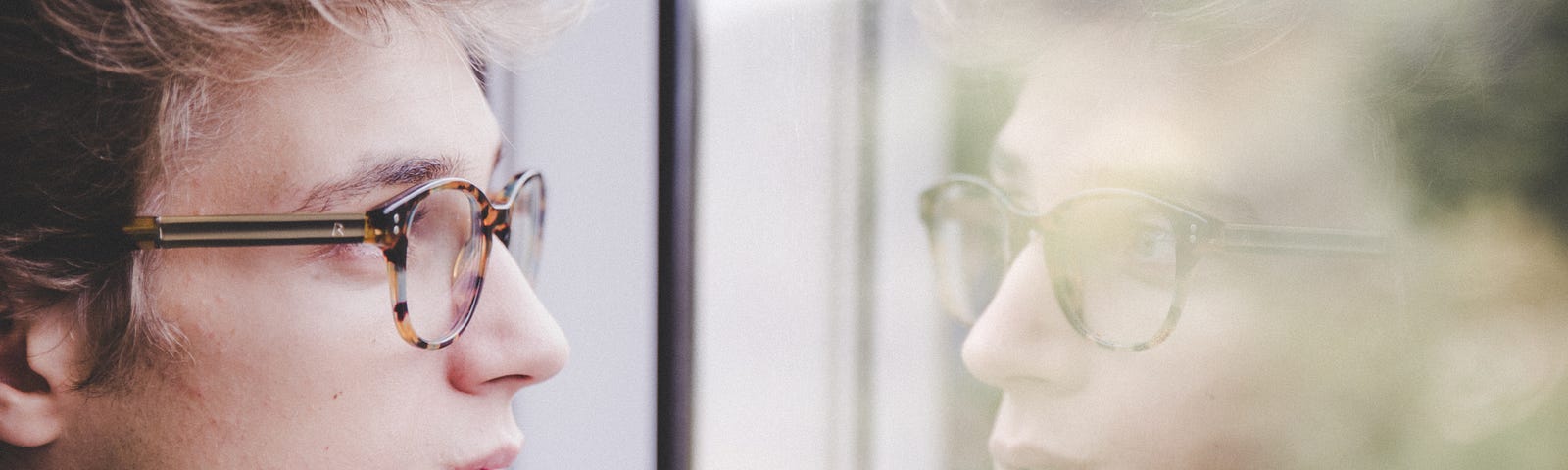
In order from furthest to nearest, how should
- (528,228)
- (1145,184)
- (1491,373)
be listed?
(528,228) < (1145,184) < (1491,373)

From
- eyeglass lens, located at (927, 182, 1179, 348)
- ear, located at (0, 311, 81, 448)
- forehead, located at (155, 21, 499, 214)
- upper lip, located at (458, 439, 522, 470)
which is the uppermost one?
forehead, located at (155, 21, 499, 214)

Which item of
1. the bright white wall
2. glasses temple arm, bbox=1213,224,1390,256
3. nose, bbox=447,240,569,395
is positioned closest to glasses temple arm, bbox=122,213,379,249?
nose, bbox=447,240,569,395

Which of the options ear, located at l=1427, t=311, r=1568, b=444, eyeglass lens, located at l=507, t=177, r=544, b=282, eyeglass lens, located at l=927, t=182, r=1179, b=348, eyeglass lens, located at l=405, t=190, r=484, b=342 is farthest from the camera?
eyeglass lens, located at l=507, t=177, r=544, b=282

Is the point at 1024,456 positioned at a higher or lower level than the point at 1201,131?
lower

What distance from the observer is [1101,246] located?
20.7 inches

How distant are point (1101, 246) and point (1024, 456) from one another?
0.14 metres

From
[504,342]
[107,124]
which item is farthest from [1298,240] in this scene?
[107,124]

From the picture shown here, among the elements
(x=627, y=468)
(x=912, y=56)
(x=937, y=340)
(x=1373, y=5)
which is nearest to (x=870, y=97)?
(x=912, y=56)

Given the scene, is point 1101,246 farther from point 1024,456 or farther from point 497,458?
point 497,458

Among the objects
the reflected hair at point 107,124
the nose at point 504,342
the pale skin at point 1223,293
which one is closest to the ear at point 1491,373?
the pale skin at point 1223,293

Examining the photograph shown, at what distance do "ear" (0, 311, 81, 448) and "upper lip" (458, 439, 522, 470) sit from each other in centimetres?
24

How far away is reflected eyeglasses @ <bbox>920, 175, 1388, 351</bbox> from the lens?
1.51 feet

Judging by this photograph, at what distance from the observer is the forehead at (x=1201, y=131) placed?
42 cm

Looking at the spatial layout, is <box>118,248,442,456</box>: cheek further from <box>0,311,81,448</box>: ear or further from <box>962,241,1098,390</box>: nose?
<box>962,241,1098,390</box>: nose
